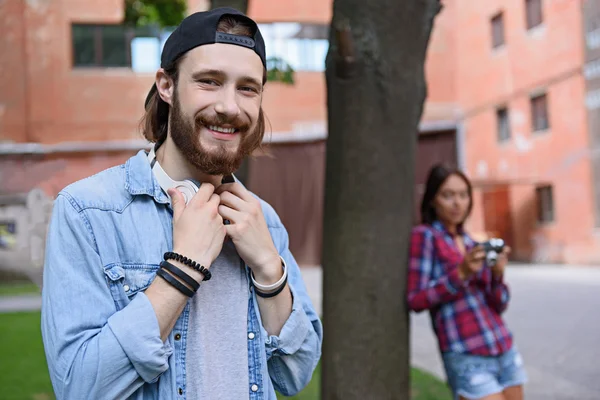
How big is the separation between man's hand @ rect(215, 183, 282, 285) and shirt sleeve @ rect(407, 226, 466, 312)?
6.60ft

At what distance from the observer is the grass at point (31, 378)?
5.54 metres

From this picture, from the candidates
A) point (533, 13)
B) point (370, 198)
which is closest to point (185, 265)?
point (370, 198)

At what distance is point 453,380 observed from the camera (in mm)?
3531

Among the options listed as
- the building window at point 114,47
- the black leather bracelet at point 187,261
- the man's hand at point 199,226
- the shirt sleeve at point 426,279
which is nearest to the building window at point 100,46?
the building window at point 114,47

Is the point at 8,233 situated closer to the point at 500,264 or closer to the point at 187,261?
the point at 500,264

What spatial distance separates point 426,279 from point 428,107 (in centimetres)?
1891

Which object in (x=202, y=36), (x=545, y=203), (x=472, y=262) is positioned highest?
(x=202, y=36)

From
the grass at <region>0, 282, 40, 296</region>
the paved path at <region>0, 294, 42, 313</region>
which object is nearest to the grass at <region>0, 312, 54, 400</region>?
the paved path at <region>0, 294, 42, 313</region>

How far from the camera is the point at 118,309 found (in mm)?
1500

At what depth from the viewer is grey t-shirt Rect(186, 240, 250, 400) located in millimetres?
1537

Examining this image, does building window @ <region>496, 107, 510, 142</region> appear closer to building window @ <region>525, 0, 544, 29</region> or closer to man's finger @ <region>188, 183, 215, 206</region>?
building window @ <region>525, 0, 544, 29</region>

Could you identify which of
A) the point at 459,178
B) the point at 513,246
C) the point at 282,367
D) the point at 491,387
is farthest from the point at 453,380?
the point at 513,246

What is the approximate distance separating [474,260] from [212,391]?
2169mm

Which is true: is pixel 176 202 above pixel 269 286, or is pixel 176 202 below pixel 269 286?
above
